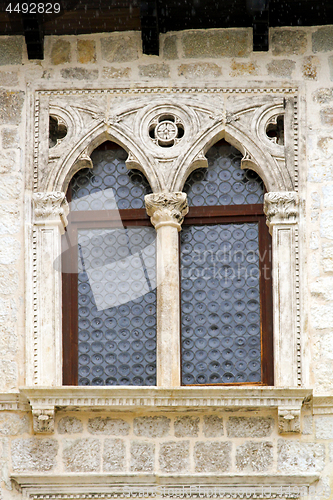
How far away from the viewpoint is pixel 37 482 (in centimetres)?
764

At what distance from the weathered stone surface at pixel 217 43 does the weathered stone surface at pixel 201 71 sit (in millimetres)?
89

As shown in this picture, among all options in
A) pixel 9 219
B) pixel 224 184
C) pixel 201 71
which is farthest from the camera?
pixel 201 71

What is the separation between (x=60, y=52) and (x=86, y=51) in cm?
22

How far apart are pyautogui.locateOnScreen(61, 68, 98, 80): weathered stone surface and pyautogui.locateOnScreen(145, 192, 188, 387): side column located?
3.83 feet

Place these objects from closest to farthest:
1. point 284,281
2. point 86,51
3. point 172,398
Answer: point 172,398, point 284,281, point 86,51

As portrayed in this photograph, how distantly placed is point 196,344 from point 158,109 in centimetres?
193

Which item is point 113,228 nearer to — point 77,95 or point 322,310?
point 77,95

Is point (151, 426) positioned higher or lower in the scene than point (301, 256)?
lower

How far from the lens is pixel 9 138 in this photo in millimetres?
8477

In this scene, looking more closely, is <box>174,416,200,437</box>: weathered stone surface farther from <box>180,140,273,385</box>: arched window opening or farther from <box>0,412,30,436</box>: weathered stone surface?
<box>0,412,30,436</box>: weathered stone surface

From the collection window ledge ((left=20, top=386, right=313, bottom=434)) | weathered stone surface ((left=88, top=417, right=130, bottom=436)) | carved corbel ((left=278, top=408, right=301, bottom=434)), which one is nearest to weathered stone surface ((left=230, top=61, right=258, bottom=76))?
window ledge ((left=20, top=386, right=313, bottom=434))

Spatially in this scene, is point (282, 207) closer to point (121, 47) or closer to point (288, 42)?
point (288, 42)

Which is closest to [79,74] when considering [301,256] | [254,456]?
[301,256]

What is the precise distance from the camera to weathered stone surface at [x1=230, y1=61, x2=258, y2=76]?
8.59 metres
